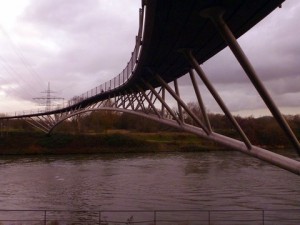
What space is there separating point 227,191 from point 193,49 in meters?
15.1

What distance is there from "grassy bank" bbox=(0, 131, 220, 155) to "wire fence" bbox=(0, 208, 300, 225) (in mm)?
51356

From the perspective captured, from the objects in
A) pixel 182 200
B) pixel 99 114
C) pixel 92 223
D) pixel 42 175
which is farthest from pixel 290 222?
pixel 99 114

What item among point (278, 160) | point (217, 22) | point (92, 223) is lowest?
point (92, 223)

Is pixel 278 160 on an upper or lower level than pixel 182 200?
upper

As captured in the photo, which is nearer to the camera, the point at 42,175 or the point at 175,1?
the point at 175,1

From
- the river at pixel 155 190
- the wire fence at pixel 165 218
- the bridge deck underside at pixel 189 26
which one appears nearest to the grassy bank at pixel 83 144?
the river at pixel 155 190

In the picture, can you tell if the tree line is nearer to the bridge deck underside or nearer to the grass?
the grass

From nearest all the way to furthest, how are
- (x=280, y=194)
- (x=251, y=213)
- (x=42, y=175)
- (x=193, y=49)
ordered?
(x=193, y=49)
(x=251, y=213)
(x=280, y=194)
(x=42, y=175)

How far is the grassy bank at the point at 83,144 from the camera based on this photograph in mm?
71375

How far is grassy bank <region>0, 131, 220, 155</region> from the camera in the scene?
71.4m

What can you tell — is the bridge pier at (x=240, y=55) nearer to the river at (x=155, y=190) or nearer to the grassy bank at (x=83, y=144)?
the river at (x=155, y=190)

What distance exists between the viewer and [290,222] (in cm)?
1784

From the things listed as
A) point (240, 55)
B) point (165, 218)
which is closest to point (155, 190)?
point (165, 218)

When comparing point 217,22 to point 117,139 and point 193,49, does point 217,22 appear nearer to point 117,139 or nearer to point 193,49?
point 193,49
